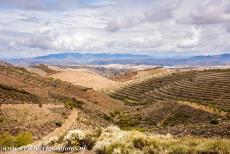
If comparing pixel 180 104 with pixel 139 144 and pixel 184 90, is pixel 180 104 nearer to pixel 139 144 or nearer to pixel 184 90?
pixel 184 90

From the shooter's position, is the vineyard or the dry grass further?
the vineyard

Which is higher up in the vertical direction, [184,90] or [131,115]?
[184,90]

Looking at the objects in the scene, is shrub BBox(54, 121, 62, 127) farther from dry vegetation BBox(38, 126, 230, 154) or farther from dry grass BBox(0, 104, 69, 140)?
dry vegetation BBox(38, 126, 230, 154)

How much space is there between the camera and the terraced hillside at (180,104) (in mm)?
47503

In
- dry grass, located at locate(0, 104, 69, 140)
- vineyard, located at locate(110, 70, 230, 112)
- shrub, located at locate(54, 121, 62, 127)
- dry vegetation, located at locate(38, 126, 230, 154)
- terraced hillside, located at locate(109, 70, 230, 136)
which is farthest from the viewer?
vineyard, located at locate(110, 70, 230, 112)

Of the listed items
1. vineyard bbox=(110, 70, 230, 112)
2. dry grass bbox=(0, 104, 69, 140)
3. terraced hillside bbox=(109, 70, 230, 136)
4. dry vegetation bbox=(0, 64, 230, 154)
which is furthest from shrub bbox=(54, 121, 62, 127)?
vineyard bbox=(110, 70, 230, 112)

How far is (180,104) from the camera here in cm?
7556

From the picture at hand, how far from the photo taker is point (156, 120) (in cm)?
6969

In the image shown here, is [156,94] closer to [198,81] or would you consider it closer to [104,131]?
[198,81]

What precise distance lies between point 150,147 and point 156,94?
112283 millimetres

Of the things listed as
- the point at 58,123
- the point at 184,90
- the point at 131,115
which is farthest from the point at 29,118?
the point at 184,90

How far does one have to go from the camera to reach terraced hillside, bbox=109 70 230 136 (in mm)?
47503

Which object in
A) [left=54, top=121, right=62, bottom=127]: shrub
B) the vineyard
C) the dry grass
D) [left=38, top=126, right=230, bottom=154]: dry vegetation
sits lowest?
the vineyard

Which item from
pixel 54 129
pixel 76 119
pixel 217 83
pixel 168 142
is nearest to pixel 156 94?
pixel 217 83
